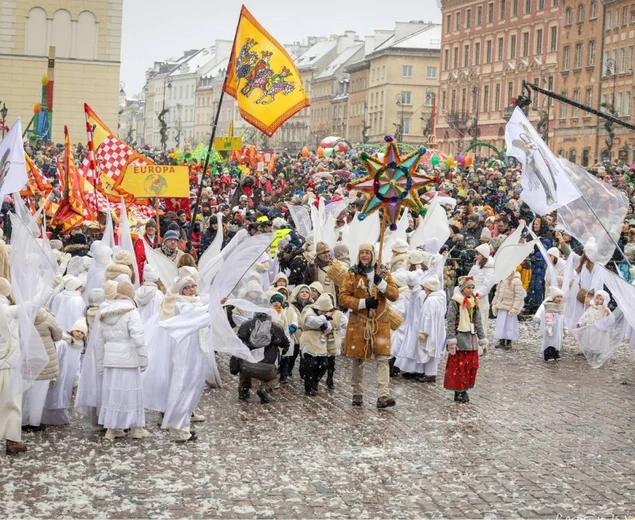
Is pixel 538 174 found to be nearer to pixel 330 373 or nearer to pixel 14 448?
pixel 330 373

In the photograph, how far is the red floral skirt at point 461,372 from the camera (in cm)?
1212

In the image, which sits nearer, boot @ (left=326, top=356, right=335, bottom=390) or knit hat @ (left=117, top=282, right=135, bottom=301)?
knit hat @ (left=117, top=282, right=135, bottom=301)

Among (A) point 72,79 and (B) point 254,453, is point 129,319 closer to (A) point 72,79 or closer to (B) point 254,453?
(B) point 254,453

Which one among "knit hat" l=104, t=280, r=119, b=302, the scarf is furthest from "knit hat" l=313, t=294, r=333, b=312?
"knit hat" l=104, t=280, r=119, b=302

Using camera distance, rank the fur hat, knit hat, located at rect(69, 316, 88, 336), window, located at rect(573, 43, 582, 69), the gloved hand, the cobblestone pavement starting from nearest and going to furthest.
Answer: the cobblestone pavement
knit hat, located at rect(69, 316, 88, 336)
the gloved hand
the fur hat
window, located at rect(573, 43, 582, 69)

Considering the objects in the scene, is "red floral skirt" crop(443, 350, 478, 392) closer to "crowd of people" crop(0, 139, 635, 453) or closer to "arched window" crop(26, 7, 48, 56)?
"crowd of people" crop(0, 139, 635, 453)

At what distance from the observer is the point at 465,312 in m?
12.2

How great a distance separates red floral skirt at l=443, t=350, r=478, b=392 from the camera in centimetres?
1212

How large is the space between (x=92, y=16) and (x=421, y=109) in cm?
4909

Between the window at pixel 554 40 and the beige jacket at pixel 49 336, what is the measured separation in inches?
2647

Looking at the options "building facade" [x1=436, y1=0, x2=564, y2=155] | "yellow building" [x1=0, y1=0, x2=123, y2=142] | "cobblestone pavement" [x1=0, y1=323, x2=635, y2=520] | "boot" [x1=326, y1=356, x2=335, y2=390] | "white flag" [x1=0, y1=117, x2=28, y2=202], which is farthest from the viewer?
"building facade" [x1=436, y1=0, x2=564, y2=155]

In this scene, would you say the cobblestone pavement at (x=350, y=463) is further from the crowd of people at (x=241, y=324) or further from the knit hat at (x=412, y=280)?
the knit hat at (x=412, y=280)

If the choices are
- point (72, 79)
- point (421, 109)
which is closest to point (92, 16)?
point (72, 79)

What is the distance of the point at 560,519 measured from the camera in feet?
26.0
